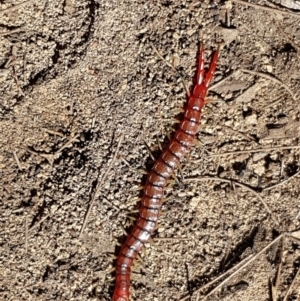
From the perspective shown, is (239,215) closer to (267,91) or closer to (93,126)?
(267,91)

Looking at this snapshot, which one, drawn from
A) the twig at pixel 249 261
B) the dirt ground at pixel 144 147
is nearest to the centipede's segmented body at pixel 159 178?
the dirt ground at pixel 144 147

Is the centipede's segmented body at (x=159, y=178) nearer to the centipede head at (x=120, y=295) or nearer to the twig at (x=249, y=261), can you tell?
the centipede head at (x=120, y=295)

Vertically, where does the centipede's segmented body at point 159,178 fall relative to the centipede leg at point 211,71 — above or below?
below

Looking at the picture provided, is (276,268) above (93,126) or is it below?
below

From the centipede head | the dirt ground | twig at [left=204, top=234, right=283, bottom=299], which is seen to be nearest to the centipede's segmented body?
the centipede head

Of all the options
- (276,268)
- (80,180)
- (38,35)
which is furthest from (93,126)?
(276,268)

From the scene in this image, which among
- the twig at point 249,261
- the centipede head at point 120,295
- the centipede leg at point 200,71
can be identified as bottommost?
the centipede head at point 120,295

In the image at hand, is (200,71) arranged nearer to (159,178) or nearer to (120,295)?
A: (159,178)
